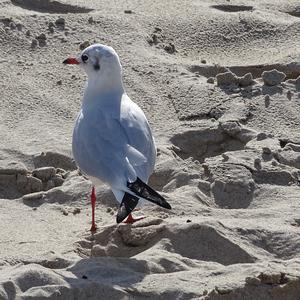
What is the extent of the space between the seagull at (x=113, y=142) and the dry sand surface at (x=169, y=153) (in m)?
0.26

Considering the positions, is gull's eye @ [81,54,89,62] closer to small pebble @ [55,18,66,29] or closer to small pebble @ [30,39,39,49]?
small pebble @ [30,39,39,49]

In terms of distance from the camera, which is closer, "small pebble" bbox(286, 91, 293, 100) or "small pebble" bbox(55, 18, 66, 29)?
"small pebble" bbox(286, 91, 293, 100)

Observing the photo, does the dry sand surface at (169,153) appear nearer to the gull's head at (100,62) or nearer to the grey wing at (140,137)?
the grey wing at (140,137)

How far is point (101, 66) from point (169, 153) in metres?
0.66

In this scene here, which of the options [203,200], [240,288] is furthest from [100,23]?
[240,288]

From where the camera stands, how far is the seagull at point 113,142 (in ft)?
16.6

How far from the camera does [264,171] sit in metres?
6.15

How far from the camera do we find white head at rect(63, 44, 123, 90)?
6.07m

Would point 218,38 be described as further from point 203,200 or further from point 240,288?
point 240,288

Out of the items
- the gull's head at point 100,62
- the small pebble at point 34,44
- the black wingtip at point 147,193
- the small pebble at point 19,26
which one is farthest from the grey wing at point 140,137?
the small pebble at point 19,26

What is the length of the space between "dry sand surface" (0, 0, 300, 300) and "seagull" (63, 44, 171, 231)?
0.85ft

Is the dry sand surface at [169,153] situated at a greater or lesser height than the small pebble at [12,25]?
lesser

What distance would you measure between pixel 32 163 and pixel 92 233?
0.97 meters

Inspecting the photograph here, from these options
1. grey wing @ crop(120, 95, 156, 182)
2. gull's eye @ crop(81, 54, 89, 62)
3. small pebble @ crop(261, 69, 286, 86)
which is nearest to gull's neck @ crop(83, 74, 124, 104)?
gull's eye @ crop(81, 54, 89, 62)
